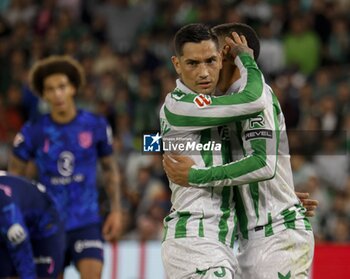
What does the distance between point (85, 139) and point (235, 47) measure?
9.58 ft

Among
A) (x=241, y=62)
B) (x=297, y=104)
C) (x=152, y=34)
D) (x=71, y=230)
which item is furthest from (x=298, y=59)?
(x=241, y=62)

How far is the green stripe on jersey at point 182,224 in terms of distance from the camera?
5.41 metres

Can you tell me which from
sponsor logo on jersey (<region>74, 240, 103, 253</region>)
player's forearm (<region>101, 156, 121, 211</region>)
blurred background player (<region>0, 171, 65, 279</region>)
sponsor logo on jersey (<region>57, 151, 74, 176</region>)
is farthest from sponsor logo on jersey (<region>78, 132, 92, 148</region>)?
blurred background player (<region>0, 171, 65, 279</region>)

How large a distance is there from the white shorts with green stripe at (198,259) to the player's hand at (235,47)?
1.08m

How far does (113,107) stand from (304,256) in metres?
8.67

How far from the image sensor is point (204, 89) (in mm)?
5508

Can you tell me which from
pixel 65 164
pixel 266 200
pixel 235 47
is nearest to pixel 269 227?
pixel 266 200

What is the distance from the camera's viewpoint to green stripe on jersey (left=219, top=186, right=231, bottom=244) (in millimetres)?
5418

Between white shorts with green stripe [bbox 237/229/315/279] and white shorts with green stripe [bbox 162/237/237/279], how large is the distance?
14 centimetres

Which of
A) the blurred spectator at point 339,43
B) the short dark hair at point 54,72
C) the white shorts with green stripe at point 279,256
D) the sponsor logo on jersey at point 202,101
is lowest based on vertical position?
the white shorts with green stripe at point 279,256

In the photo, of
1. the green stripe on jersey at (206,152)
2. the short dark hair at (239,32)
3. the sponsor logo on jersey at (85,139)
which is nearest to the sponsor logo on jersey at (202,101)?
the green stripe on jersey at (206,152)

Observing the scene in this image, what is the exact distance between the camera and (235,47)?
5590mm

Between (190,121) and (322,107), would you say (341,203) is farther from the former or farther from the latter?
Answer: (190,121)

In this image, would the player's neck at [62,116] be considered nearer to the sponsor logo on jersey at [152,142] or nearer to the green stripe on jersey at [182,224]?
the sponsor logo on jersey at [152,142]
